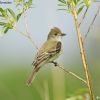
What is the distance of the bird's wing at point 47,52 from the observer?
20.3ft

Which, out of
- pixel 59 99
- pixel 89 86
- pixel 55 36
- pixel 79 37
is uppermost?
pixel 79 37

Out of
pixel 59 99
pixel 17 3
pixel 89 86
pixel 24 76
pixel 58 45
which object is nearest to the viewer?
pixel 89 86

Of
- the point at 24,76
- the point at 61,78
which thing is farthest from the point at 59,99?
the point at 24,76

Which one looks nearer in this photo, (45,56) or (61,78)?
(61,78)

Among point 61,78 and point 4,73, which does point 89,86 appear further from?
point 4,73

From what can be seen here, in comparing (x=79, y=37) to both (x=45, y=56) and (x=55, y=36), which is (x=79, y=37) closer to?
(x=45, y=56)

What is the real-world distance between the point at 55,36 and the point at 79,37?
141 inches

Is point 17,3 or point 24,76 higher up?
point 17,3

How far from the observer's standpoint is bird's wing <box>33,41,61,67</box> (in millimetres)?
6199

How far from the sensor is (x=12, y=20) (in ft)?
12.9

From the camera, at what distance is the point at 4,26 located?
395cm

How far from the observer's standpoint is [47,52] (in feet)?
20.9

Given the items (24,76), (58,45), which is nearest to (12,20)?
(58,45)

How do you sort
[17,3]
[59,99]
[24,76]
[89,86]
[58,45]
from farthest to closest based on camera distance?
[24,76], [58,45], [59,99], [17,3], [89,86]
